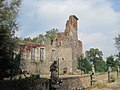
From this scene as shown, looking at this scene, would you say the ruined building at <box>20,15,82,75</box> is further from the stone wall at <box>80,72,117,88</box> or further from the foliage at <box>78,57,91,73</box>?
the stone wall at <box>80,72,117,88</box>

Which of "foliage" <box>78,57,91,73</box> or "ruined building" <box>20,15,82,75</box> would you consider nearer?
"ruined building" <box>20,15,82,75</box>

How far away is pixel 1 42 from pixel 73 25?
4545cm

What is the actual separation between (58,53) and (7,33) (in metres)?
39.3

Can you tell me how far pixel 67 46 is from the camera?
64.3m

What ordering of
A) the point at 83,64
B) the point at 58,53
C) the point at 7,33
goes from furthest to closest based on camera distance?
1. the point at 83,64
2. the point at 58,53
3. the point at 7,33

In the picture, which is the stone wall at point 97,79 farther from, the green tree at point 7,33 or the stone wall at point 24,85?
the stone wall at point 24,85

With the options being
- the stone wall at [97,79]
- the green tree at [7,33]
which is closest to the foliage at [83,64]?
the stone wall at [97,79]

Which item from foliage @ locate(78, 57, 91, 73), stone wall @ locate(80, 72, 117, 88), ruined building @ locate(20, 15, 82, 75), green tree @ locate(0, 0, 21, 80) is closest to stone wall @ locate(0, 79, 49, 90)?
green tree @ locate(0, 0, 21, 80)

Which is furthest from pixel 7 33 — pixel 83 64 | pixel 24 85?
pixel 83 64

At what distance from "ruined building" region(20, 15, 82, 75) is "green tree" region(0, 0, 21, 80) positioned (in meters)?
26.6

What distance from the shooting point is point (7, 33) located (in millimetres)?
23656

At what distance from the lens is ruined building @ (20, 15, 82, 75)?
2207 inches

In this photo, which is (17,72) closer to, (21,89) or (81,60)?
(21,89)

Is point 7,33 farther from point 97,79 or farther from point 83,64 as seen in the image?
point 83,64
